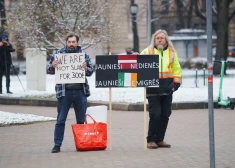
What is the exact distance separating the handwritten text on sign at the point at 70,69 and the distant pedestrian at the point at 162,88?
109 cm

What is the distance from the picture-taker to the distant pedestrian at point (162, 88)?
39.2 feet

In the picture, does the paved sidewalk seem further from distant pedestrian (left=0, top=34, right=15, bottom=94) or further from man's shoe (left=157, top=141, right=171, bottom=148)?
distant pedestrian (left=0, top=34, right=15, bottom=94)

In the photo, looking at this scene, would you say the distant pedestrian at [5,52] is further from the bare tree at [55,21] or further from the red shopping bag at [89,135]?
the red shopping bag at [89,135]

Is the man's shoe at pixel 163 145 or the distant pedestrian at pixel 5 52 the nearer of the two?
the man's shoe at pixel 163 145

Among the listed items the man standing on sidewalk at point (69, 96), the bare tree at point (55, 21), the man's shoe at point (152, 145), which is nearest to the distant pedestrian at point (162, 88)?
the man's shoe at point (152, 145)

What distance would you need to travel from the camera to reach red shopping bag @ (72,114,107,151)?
11633 mm

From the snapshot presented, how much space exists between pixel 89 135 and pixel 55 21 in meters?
12.5

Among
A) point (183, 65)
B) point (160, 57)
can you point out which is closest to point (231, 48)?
point (183, 65)

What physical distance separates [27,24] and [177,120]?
8730mm

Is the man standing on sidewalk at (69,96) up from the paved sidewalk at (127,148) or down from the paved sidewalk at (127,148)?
up

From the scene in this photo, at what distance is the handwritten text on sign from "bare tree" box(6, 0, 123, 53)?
11.6 metres

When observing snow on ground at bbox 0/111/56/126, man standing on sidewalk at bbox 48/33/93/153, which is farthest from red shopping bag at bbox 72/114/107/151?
snow on ground at bbox 0/111/56/126

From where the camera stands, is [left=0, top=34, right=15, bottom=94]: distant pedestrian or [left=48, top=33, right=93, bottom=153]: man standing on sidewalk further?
[left=0, top=34, right=15, bottom=94]: distant pedestrian

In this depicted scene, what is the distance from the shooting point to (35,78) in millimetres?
25594
